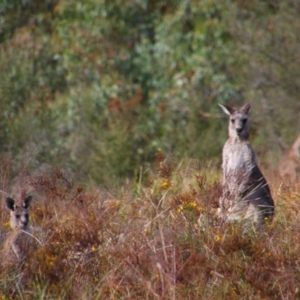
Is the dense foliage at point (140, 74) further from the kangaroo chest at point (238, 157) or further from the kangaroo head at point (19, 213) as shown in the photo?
the kangaroo head at point (19, 213)

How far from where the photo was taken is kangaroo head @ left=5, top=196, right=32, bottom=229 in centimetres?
839

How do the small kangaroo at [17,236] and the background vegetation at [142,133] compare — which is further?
the small kangaroo at [17,236]

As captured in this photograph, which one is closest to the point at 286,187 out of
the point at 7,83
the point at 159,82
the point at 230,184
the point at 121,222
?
the point at 230,184

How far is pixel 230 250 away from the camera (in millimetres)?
7816

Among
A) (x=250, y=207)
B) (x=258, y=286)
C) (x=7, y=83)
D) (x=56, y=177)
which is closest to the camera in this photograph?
(x=258, y=286)

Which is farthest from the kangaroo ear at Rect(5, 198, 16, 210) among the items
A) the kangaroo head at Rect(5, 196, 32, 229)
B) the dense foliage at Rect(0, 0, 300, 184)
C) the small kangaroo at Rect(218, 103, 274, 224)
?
the dense foliage at Rect(0, 0, 300, 184)

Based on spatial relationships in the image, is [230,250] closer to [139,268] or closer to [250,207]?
[139,268]

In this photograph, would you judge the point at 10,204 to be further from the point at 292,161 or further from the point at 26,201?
the point at 292,161

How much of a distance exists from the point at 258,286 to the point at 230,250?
532 millimetres

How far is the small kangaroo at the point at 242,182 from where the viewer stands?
874 cm

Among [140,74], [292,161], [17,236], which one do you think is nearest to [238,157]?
[17,236]

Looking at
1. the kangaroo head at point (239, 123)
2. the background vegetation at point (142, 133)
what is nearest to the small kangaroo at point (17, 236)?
the background vegetation at point (142, 133)

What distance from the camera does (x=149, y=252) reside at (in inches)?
304

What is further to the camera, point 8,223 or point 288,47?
point 288,47
